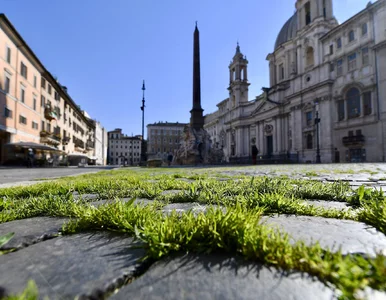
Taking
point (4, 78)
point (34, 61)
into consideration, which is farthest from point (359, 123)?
point (34, 61)

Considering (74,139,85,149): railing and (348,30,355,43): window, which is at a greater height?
(348,30,355,43): window

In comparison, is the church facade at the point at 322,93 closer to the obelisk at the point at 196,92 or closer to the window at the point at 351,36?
the window at the point at 351,36

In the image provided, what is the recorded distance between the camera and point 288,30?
4369cm

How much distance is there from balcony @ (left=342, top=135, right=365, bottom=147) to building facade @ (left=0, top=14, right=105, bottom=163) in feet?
121

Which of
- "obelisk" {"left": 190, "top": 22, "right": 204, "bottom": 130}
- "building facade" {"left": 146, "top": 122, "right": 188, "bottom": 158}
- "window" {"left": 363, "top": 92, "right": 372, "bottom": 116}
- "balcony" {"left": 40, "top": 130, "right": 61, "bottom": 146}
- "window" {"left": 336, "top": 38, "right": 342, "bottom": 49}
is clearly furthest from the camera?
"building facade" {"left": 146, "top": 122, "right": 188, "bottom": 158}

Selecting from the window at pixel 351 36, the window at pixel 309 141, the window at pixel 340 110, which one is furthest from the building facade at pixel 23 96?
the window at pixel 351 36

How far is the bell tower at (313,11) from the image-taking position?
33750mm

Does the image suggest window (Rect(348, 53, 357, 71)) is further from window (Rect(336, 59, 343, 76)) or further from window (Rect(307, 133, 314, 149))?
window (Rect(307, 133, 314, 149))

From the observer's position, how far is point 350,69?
94.8ft

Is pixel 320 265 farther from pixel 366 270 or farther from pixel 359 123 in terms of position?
pixel 359 123

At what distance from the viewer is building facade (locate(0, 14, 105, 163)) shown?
2027 cm

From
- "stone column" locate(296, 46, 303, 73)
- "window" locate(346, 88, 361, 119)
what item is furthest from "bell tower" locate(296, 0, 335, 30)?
"window" locate(346, 88, 361, 119)

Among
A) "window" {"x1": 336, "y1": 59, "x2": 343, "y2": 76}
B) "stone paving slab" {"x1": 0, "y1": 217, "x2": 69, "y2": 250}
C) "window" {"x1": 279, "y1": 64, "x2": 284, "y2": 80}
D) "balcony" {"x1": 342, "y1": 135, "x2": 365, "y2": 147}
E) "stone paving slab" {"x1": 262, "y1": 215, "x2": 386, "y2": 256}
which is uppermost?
"window" {"x1": 279, "y1": 64, "x2": 284, "y2": 80}

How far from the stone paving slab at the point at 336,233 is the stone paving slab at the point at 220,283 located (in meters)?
0.29
